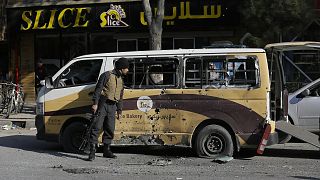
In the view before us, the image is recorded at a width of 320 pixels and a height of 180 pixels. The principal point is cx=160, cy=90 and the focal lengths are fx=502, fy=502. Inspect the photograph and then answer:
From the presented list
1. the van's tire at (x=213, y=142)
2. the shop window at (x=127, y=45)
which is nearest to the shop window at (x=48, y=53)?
the shop window at (x=127, y=45)

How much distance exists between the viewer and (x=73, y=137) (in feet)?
33.7

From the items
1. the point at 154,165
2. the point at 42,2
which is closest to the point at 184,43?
the point at 42,2

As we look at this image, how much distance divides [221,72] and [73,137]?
10.8ft

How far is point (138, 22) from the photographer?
59.5ft

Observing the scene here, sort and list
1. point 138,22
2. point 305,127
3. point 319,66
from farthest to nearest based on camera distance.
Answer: point 138,22 < point 319,66 < point 305,127

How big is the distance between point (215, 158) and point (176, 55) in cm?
210

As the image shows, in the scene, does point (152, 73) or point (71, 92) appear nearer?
point (152, 73)

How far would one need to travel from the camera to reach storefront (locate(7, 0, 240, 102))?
695 inches

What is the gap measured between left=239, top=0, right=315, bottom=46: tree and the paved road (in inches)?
198

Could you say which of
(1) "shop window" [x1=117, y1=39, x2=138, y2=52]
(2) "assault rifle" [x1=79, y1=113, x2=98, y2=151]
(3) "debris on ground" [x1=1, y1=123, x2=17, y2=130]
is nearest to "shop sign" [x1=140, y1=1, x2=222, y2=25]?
(1) "shop window" [x1=117, y1=39, x2=138, y2=52]

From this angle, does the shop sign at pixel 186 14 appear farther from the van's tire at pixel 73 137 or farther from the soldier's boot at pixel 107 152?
the soldier's boot at pixel 107 152

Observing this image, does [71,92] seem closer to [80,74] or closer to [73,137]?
[80,74]

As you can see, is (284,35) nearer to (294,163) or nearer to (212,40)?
(212,40)

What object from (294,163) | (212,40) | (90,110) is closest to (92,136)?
(90,110)
